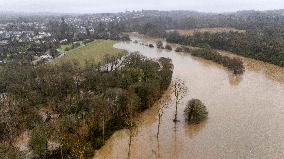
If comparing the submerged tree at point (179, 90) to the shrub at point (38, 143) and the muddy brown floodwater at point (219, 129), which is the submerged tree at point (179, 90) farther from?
the shrub at point (38, 143)

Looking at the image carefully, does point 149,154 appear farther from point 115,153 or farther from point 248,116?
point 248,116

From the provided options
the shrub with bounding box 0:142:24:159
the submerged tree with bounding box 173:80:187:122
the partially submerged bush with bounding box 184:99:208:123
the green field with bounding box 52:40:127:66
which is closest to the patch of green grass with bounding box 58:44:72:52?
the green field with bounding box 52:40:127:66

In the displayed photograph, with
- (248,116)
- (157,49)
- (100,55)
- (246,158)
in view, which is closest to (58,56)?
(100,55)

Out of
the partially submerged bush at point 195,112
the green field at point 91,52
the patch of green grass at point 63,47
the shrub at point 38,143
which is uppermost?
the shrub at point 38,143

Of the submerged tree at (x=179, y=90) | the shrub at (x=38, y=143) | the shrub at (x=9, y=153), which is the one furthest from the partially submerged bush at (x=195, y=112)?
the shrub at (x=9, y=153)

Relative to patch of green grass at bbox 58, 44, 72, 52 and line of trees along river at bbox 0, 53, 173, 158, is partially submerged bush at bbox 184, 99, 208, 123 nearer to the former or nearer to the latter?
line of trees along river at bbox 0, 53, 173, 158

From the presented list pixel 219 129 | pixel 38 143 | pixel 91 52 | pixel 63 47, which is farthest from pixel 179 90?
pixel 63 47
